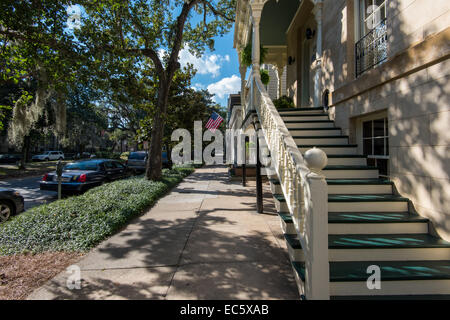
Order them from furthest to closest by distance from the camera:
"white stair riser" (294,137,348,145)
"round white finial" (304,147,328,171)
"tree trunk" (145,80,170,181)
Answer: "tree trunk" (145,80,170,181)
"white stair riser" (294,137,348,145)
"round white finial" (304,147,328,171)

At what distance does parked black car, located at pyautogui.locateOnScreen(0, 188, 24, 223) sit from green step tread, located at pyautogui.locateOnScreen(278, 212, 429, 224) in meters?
6.50

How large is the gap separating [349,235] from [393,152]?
171cm

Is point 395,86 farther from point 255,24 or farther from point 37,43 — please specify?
point 37,43

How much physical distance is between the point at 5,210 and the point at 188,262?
522 cm

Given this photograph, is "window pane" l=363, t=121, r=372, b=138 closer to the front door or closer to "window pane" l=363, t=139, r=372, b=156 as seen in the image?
"window pane" l=363, t=139, r=372, b=156

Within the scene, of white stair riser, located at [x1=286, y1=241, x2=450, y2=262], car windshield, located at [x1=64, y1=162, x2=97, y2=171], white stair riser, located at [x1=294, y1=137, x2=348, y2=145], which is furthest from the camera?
car windshield, located at [x1=64, y1=162, x2=97, y2=171]

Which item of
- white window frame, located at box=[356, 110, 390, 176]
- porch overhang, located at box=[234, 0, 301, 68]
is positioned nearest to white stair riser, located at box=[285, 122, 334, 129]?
white window frame, located at box=[356, 110, 390, 176]

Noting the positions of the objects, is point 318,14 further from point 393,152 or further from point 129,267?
point 129,267

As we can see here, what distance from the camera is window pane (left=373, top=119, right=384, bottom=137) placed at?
15.2ft

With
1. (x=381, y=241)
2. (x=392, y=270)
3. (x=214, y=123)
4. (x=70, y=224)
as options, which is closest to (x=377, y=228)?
(x=381, y=241)

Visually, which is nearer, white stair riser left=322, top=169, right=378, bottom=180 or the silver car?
A: white stair riser left=322, top=169, right=378, bottom=180

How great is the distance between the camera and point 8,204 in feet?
19.6

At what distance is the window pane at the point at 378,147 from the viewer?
464 centimetres

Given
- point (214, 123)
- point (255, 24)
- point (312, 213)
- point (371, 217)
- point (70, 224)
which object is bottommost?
point (70, 224)
